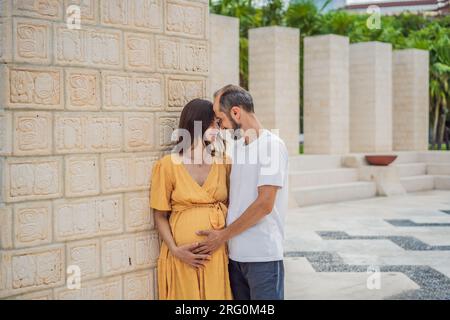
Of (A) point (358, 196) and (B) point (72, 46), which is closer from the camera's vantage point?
(B) point (72, 46)

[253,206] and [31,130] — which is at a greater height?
[31,130]

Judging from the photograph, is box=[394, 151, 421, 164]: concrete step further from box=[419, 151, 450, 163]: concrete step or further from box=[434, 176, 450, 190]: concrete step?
box=[434, 176, 450, 190]: concrete step

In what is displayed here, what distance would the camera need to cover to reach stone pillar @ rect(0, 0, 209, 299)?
2.75 meters

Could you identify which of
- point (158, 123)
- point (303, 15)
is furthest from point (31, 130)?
point (303, 15)

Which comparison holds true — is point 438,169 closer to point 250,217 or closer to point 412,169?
point 412,169

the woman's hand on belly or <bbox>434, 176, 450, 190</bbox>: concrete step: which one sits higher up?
the woman's hand on belly

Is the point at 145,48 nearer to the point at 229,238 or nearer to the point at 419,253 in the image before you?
the point at 229,238

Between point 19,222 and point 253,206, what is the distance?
3.51ft

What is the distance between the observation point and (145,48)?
3.19 meters

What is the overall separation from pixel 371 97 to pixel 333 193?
12.3 feet

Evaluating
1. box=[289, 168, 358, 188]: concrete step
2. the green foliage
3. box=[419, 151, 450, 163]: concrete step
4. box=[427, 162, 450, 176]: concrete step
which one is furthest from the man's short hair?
the green foliage

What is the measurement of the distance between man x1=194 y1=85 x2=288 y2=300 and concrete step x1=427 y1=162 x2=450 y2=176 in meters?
11.7

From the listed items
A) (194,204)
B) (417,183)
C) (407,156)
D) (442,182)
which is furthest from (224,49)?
(194,204)

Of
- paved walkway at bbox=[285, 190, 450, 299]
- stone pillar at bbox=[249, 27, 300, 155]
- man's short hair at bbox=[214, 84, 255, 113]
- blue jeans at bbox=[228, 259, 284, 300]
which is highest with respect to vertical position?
→ stone pillar at bbox=[249, 27, 300, 155]
